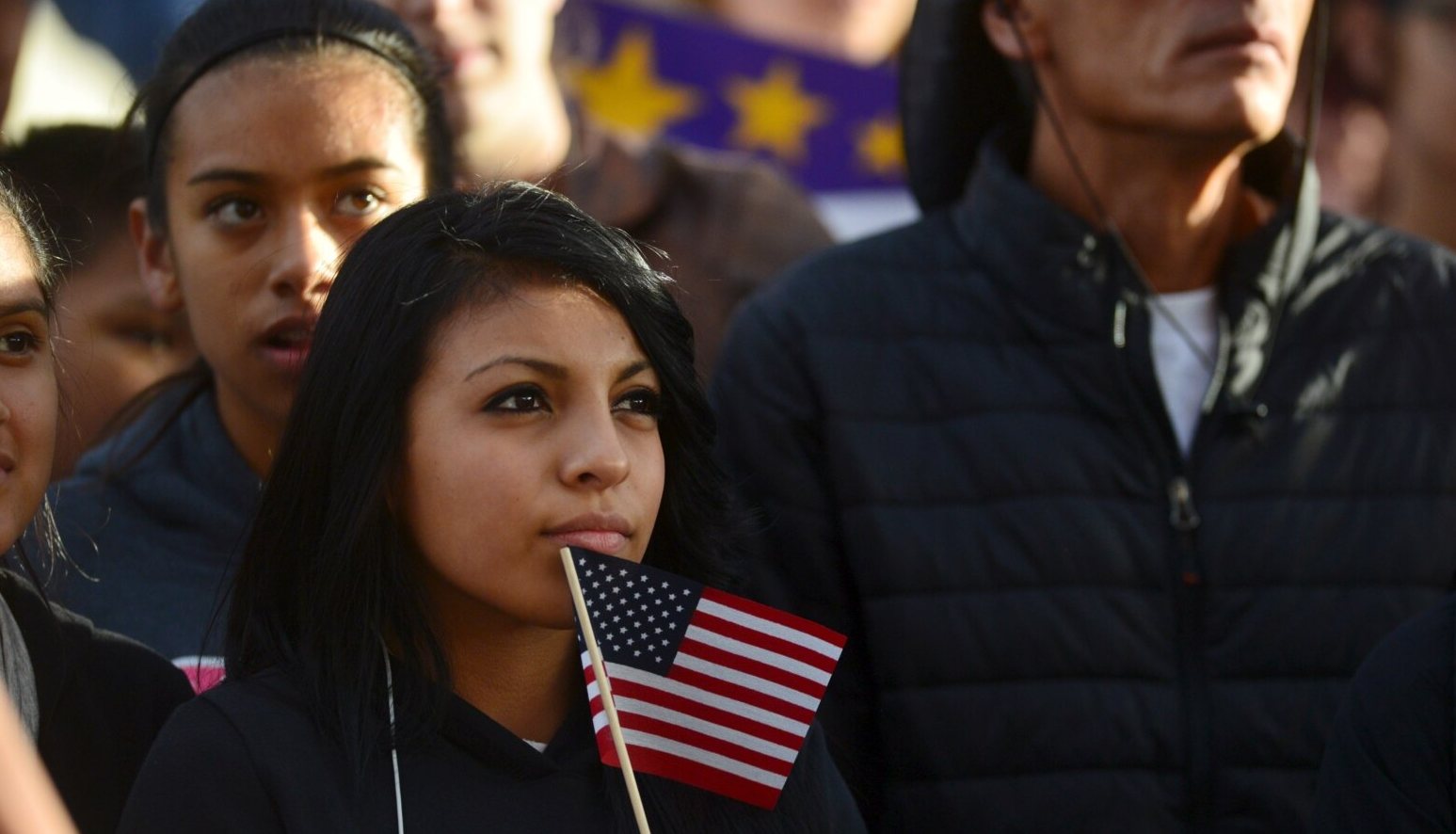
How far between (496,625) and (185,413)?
1109 millimetres

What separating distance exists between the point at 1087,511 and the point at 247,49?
158cm

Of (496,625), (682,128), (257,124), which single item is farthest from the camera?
(682,128)

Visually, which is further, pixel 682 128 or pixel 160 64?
pixel 682 128

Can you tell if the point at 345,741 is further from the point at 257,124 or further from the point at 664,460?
the point at 257,124

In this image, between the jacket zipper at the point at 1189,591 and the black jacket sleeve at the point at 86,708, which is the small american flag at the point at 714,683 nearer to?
the black jacket sleeve at the point at 86,708

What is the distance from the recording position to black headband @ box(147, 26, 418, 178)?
3.22 meters

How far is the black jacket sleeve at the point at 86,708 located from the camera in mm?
2500

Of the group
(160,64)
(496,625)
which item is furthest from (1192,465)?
(160,64)

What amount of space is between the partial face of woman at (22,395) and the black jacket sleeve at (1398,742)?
163 cm

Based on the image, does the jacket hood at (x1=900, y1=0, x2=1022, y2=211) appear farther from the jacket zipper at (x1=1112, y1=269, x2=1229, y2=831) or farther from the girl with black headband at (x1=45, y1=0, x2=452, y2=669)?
the girl with black headband at (x1=45, y1=0, x2=452, y2=669)

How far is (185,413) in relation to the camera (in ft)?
10.9

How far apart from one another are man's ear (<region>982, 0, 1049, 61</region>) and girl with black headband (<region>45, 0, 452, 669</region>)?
1108 mm

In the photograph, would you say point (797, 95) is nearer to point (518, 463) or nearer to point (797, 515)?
point (797, 515)

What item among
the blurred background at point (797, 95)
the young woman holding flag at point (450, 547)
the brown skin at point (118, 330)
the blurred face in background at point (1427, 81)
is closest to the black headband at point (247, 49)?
the brown skin at point (118, 330)
